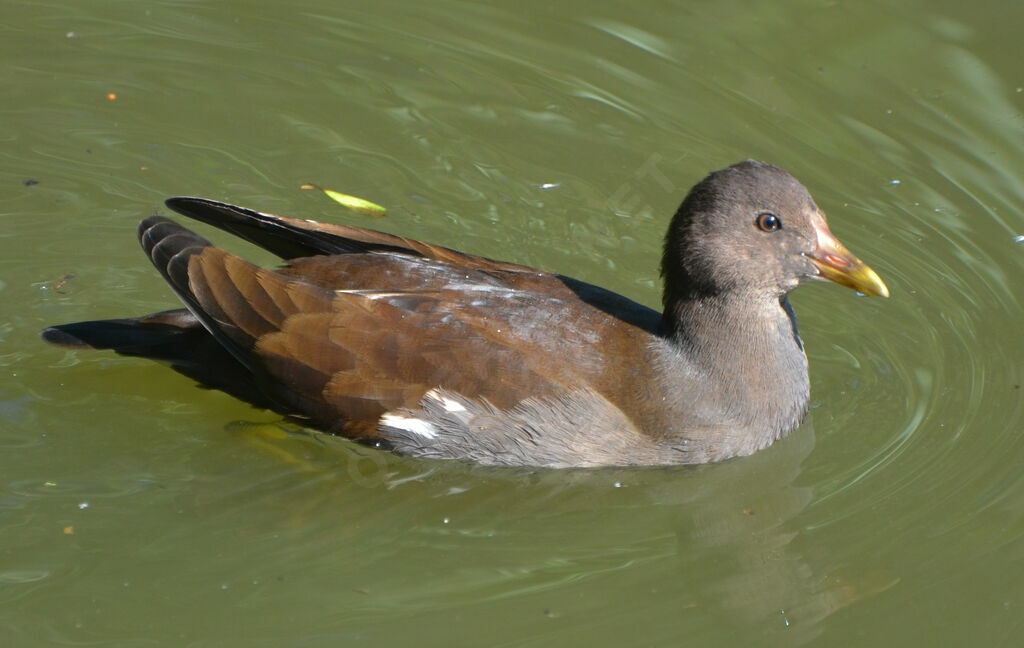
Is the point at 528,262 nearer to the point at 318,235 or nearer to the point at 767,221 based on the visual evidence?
the point at 318,235

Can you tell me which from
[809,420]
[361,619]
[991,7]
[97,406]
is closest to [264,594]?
[361,619]

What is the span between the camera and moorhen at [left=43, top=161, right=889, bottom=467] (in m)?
5.56

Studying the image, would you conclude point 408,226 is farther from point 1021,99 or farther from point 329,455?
point 1021,99

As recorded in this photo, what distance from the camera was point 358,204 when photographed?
7301 mm

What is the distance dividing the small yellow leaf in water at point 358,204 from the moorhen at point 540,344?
1.43m

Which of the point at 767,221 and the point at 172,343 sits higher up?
the point at 767,221

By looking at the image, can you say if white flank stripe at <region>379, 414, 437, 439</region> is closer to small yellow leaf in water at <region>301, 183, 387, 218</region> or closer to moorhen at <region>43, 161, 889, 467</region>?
moorhen at <region>43, 161, 889, 467</region>

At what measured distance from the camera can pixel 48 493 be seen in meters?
5.50

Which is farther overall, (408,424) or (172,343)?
(172,343)

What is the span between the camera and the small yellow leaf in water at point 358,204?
727 centimetres

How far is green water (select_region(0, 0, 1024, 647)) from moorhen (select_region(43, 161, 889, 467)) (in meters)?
0.25

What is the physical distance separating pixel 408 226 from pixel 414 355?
178 centimetres

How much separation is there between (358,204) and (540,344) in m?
2.12

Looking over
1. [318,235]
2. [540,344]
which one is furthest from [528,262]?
[540,344]
